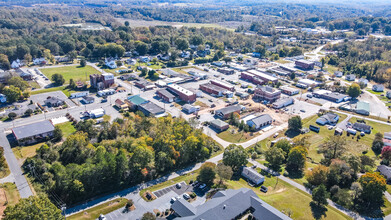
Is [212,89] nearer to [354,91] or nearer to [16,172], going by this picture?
[354,91]

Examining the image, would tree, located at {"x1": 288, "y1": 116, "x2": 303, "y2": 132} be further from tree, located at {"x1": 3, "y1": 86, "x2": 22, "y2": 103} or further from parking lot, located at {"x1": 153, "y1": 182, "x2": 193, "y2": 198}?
tree, located at {"x1": 3, "y1": 86, "x2": 22, "y2": 103}

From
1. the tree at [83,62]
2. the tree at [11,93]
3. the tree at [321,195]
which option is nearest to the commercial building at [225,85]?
the tree at [321,195]

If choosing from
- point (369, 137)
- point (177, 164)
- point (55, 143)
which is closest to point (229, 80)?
point (369, 137)

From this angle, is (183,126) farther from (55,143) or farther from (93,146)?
(55,143)

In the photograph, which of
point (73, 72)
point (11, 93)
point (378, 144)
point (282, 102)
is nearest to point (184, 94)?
point (282, 102)

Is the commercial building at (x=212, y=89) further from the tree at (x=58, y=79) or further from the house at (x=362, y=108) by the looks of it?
the tree at (x=58, y=79)

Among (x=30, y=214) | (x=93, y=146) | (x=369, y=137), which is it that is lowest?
(x=369, y=137)
